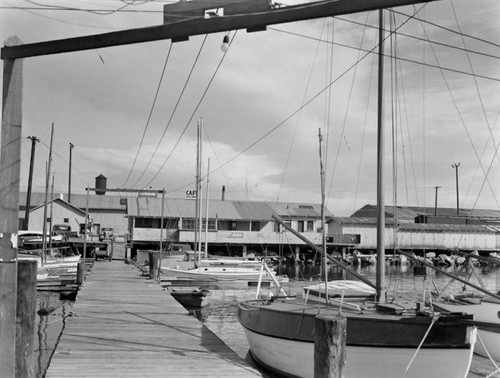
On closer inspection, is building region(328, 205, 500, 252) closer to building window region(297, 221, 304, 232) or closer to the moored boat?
building window region(297, 221, 304, 232)

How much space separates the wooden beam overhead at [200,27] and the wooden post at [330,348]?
4103 mm

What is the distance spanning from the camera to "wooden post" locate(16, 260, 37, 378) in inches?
299

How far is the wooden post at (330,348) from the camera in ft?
23.9

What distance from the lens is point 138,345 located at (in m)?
10.3

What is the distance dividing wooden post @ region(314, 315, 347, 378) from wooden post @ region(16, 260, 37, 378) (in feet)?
13.7

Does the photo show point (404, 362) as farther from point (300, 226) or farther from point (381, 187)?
point (300, 226)

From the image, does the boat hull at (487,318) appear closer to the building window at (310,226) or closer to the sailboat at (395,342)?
the sailboat at (395,342)

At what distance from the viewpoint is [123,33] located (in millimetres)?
6695

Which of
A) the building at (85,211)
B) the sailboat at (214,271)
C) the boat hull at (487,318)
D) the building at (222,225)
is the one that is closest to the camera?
the boat hull at (487,318)

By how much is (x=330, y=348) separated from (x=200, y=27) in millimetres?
4616

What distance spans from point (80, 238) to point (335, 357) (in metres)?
50.9

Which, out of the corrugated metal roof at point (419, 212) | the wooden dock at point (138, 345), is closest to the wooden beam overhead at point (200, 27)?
the wooden dock at point (138, 345)

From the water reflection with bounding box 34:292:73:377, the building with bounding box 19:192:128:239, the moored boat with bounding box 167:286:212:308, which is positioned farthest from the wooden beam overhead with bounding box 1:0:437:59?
the building with bounding box 19:192:128:239

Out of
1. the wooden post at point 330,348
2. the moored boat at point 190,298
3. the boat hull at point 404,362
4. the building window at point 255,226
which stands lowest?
the moored boat at point 190,298
